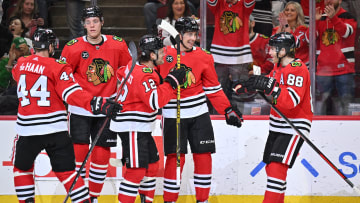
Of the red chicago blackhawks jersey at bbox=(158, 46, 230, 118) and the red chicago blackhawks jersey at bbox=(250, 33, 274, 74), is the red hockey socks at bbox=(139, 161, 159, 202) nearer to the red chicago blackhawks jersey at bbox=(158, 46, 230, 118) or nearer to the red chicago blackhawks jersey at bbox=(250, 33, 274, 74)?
the red chicago blackhawks jersey at bbox=(158, 46, 230, 118)

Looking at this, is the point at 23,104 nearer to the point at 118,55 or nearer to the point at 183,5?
the point at 118,55

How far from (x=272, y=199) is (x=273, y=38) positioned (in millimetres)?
1132

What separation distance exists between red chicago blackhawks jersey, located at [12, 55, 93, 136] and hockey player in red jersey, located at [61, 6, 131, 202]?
1.90ft

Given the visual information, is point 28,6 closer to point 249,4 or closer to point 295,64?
point 249,4

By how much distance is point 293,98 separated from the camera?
4344 millimetres

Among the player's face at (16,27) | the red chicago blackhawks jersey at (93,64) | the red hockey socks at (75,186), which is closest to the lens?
the red hockey socks at (75,186)

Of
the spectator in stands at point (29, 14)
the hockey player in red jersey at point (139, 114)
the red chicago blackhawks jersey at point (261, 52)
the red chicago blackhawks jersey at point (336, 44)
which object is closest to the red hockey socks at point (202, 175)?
the hockey player in red jersey at point (139, 114)

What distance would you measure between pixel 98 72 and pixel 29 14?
0.97 m

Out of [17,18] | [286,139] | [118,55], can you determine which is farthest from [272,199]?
[17,18]

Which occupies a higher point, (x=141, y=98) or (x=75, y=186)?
(x=141, y=98)

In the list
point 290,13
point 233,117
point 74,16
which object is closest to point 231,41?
point 290,13

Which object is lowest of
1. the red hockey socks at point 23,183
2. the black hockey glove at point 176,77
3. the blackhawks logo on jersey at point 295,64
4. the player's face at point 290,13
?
the red hockey socks at point 23,183

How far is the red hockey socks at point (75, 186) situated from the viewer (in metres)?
4.32

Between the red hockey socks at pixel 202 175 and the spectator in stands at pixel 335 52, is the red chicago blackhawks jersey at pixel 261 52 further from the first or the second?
the red hockey socks at pixel 202 175
